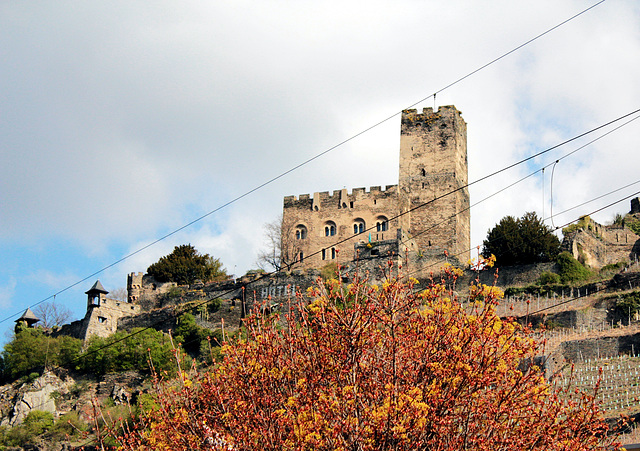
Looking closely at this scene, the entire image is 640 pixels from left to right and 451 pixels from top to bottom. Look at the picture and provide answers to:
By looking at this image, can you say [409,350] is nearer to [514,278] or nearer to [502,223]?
[514,278]

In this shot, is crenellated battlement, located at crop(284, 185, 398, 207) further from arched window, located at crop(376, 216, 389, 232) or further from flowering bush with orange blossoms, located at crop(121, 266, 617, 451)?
flowering bush with orange blossoms, located at crop(121, 266, 617, 451)

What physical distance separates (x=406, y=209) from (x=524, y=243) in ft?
25.6

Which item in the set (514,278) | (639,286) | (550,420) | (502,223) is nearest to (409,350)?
(550,420)

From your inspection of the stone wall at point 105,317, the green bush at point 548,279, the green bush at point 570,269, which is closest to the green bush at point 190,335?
the stone wall at point 105,317

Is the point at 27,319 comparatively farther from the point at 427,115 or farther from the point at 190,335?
the point at 427,115

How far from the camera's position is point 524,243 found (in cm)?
4638

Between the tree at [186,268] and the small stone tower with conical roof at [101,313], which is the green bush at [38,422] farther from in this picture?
the tree at [186,268]

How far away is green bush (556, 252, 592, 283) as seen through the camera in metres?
43.6

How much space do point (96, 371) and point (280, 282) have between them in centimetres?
1073

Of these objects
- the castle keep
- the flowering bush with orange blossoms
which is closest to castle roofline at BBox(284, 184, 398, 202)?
the castle keep

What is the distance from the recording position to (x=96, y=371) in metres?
45.8

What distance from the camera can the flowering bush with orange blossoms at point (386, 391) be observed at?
1323 centimetres

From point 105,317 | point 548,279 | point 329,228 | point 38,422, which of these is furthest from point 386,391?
point 105,317

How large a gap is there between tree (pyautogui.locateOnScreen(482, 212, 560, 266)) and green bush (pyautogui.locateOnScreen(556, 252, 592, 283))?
3.10 ft
